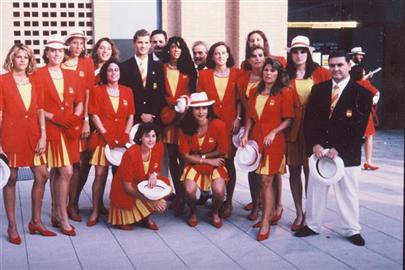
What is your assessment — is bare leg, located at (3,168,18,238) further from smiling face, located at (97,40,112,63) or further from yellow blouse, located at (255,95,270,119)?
yellow blouse, located at (255,95,270,119)

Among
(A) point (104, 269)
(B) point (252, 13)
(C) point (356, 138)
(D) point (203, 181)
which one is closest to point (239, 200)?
(D) point (203, 181)

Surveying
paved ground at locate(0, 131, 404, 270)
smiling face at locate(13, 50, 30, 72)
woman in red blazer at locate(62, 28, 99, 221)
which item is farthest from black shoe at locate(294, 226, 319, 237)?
smiling face at locate(13, 50, 30, 72)

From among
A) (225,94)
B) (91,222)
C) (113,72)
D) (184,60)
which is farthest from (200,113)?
(91,222)

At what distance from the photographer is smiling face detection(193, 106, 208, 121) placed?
594cm

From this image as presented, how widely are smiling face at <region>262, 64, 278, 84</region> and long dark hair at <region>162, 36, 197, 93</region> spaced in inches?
40.2

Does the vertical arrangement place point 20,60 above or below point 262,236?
above

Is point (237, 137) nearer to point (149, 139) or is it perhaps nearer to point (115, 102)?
point (149, 139)

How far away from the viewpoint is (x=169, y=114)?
6316mm

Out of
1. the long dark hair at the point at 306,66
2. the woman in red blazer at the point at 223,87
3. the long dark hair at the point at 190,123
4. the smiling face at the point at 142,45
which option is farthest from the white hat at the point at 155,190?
the long dark hair at the point at 306,66

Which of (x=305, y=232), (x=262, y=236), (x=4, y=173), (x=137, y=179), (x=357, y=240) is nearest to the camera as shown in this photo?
(x=4, y=173)

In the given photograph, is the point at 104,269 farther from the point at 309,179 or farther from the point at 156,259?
the point at 309,179

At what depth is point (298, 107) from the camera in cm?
572

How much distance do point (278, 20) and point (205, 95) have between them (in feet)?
18.4

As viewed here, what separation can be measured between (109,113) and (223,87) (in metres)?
1.18
